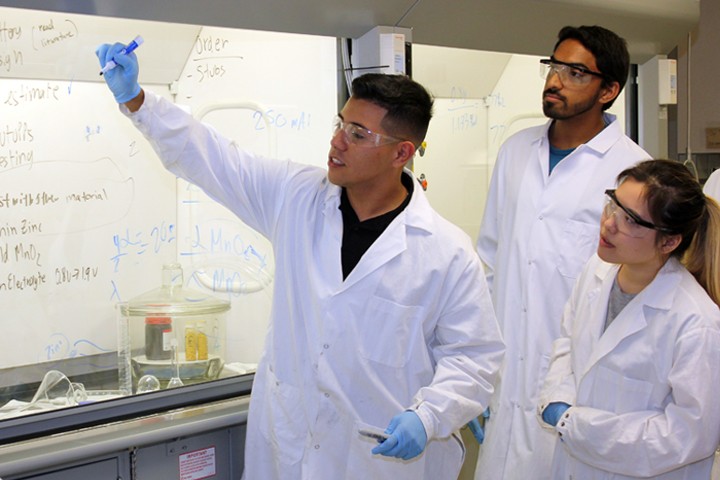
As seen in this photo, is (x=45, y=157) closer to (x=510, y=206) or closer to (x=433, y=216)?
(x=433, y=216)

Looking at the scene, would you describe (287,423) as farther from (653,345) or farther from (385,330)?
(653,345)

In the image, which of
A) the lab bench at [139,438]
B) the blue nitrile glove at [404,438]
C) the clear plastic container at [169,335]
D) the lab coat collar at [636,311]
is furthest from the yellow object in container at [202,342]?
the lab coat collar at [636,311]

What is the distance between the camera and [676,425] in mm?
1563

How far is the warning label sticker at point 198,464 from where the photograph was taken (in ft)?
6.30

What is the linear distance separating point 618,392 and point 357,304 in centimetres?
60

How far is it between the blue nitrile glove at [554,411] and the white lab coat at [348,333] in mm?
179

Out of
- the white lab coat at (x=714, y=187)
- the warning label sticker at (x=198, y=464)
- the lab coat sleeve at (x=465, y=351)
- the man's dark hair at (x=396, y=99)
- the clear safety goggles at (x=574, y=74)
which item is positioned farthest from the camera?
the white lab coat at (x=714, y=187)

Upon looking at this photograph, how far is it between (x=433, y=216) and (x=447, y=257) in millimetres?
114

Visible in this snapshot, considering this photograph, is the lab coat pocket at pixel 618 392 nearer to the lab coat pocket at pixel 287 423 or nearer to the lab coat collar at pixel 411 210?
the lab coat collar at pixel 411 210

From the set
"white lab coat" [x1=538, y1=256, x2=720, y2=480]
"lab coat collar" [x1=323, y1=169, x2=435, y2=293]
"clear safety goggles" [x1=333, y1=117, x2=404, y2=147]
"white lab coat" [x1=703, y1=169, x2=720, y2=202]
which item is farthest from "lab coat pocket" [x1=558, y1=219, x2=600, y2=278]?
"white lab coat" [x1=703, y1=169, x2=720, y2=202]

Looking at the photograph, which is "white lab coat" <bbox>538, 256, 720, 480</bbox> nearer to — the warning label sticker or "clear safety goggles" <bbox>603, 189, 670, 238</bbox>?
"clear safety goggles" <bbox>603, 189, 670, 238</bbox>

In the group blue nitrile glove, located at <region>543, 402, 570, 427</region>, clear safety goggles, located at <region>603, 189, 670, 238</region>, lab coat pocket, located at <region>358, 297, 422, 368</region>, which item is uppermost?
clear safety goggles, located at <region>603, 189, 670, 238</region>

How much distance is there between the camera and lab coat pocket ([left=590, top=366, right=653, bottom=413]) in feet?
5.40

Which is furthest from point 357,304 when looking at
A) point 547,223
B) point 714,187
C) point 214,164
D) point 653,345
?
point 714,187
